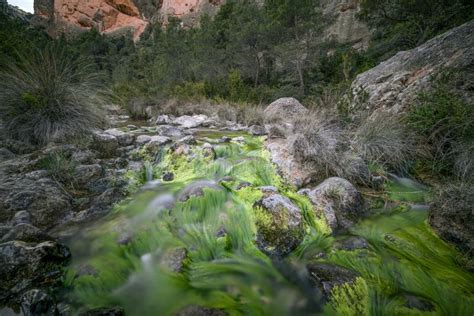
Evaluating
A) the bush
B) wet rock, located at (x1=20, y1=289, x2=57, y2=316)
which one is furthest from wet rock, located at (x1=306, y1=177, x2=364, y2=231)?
the bush

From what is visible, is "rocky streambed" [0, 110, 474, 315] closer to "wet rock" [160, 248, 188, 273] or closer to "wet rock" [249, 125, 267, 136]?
"wet rock" [160, 248, 188, 273]

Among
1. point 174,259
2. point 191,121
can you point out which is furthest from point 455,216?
point 191,121

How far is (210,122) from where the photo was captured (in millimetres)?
8617

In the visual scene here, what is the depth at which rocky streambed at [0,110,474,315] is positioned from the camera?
6.82 feet

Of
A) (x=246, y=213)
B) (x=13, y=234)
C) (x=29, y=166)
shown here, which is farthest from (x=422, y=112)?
(x=29, y=166)

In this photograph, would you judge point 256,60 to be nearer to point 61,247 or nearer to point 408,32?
point 408,32

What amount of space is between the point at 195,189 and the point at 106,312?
1.76 metres

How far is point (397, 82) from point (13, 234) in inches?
273

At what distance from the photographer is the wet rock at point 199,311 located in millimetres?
1964

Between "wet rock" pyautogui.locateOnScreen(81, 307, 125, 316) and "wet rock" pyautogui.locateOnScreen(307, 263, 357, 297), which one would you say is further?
"wet rock" pyautogui.locateOnScreen(307, 263, 357, 297)

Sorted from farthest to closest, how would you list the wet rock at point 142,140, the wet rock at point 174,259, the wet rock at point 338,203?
the wet rock at point 142,140 → the wet rock at point 338,203 → the wet rock at point 174,259

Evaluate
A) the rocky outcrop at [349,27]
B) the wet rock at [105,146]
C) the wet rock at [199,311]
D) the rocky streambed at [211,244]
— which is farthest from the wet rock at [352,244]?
the rocky outcrop at [349,27]

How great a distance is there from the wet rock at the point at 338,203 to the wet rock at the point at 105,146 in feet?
11.3

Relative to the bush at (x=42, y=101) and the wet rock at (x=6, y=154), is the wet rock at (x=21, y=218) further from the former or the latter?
the bush at (x=42, y=101)
